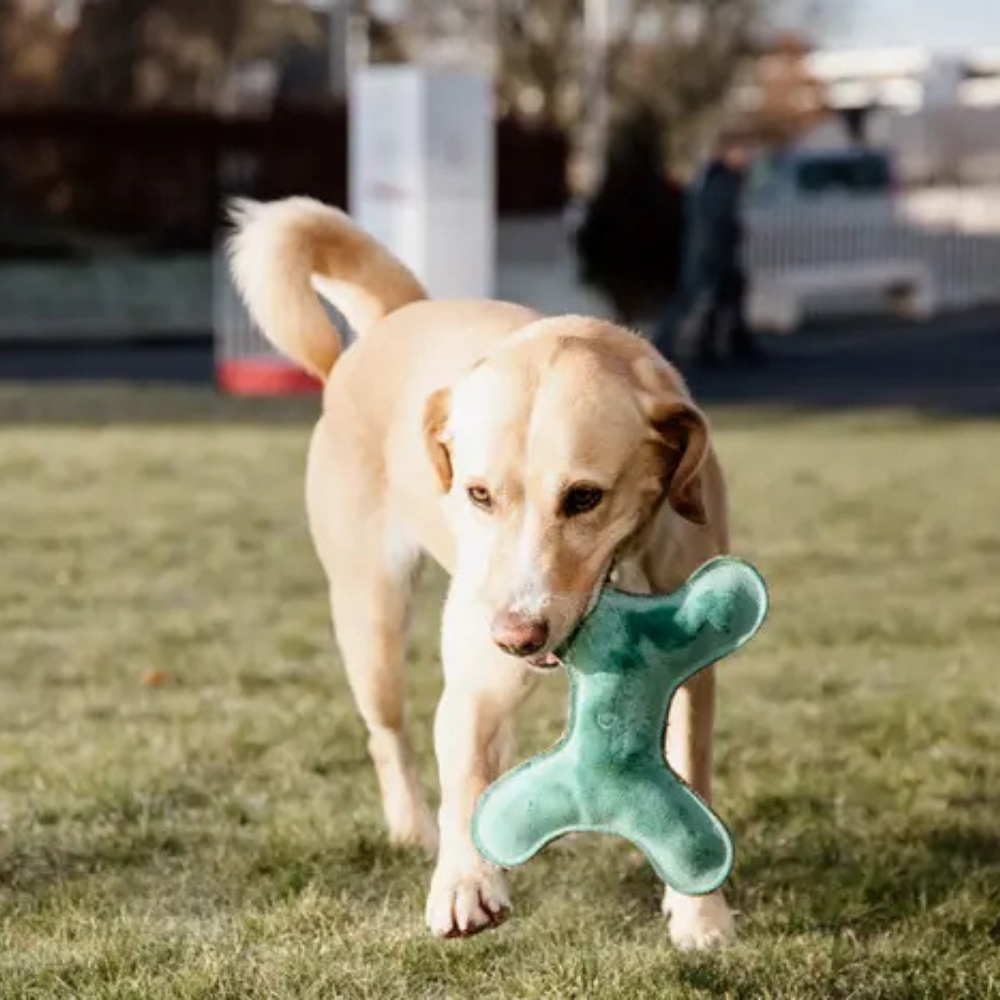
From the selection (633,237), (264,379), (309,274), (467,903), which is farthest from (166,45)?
(467,903)

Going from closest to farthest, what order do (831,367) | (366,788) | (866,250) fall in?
(366,788) → (831,367) → (866,250)

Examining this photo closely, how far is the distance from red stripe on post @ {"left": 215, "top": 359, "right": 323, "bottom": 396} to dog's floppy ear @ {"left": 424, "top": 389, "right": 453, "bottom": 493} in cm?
1290

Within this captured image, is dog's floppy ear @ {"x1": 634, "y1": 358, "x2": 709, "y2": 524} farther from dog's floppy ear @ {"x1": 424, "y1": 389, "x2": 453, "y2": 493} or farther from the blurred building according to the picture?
the blurred building

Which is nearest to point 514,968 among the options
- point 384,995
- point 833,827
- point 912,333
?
point 384,995

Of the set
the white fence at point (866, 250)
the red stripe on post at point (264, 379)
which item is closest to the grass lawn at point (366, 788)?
the red stripe on post at point (264, 379)

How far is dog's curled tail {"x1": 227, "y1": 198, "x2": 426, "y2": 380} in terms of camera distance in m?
4.94

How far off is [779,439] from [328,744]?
29.0 ft

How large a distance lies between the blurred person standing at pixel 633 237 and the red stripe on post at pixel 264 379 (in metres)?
4.91

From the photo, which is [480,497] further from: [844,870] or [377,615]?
[844,870]

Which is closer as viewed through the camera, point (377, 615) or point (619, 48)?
point (377, 615)

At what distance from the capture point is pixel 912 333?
81.3 ft

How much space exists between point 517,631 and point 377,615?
134 centimetres

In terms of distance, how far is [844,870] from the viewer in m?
4.57

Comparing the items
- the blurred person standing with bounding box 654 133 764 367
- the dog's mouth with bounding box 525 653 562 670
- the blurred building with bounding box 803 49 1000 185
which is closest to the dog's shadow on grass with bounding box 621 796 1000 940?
the dog's mouth with bounding box 525 653 562 670
